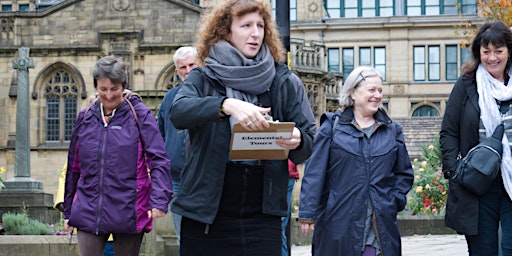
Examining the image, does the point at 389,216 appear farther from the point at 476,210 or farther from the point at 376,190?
the point at 476,210

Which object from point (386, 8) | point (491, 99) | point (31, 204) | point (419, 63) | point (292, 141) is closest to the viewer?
point (292, 141)

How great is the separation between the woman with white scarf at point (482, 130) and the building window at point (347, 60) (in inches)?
2207

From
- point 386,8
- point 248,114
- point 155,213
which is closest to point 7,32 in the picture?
point 386,8

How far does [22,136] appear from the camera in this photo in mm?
26250

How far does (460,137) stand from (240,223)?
262cm

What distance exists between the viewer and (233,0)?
5.40m

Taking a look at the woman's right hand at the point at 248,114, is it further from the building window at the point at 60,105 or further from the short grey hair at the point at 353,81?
the building window at the point at 60,105

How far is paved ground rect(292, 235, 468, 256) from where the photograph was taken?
12.8 metres

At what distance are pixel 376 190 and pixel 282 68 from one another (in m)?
2.18

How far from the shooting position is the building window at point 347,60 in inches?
2488

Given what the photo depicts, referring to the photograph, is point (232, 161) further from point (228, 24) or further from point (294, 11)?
point (294, 11)

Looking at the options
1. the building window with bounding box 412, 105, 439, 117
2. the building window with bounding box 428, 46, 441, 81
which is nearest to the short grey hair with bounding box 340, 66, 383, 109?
the building window with bounding box 412, 105, 439, 117

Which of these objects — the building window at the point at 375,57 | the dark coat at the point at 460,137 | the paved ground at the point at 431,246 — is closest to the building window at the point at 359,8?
the building window at the point at 375,57

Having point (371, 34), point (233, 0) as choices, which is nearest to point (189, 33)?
point (371, 34)
